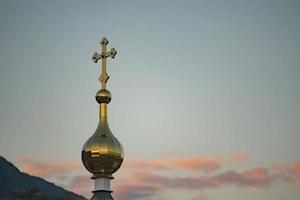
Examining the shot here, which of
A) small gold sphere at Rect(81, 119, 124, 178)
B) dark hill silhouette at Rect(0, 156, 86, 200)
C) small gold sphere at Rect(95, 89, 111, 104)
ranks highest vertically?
dark hill silhouette at Rect(0, 156, 86, 200)

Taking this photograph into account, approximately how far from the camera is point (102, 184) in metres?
29.6

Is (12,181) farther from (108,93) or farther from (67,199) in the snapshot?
(108,93)

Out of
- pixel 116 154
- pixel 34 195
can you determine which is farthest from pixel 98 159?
pixel 34 195

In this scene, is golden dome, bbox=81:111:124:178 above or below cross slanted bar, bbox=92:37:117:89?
below

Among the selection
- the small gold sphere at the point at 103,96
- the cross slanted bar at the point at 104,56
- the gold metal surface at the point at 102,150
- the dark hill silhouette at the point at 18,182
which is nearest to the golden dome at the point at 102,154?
the gold metal surface at the point at 102,150

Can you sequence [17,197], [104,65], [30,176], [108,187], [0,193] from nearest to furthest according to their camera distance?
[108,187]
[104,65]
[17,197]
[0,193]
[30,176]

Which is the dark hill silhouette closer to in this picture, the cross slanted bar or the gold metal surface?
the cross slanted bar

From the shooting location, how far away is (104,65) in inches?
1257

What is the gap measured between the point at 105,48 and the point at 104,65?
91 cm

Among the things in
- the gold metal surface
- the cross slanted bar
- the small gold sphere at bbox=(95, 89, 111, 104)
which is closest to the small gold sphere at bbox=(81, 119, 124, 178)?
the gold metal surface

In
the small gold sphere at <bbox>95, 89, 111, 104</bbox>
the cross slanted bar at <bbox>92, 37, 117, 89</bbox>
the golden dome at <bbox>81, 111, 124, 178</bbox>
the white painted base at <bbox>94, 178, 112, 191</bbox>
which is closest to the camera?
the white painted base at <bbox>94, 178, 112, 191</bbox>

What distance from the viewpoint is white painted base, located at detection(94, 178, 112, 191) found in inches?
1158

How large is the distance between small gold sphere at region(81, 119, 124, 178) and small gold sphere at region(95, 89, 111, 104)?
4.20 ft

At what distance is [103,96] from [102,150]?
7.45 ft
